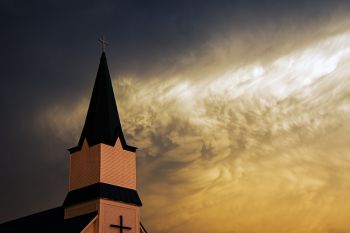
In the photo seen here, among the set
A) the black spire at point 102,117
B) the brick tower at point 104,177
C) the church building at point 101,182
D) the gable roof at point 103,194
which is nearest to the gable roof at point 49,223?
the church building at point 101,182

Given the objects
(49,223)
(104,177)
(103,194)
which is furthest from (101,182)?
(49,223)

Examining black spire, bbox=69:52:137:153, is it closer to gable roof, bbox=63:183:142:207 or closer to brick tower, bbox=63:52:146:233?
brick tower, bbox=63:52:146:233

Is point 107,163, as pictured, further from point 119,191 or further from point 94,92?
point 94,92

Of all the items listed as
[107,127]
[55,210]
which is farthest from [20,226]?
[107,127]

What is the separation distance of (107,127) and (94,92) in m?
4.41

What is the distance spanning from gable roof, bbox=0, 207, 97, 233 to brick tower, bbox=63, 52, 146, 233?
0.56 m

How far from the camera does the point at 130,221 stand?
1935 inches

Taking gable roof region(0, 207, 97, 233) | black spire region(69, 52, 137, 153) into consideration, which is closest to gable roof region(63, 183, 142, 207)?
gable roof region(0, 207, 97, 233)

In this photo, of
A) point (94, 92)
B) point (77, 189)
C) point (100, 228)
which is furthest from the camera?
point (94, 92)

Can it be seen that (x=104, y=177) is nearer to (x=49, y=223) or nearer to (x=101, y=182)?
(x=101, y=182)

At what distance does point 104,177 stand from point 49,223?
295 inches

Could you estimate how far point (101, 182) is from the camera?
47.9 metres

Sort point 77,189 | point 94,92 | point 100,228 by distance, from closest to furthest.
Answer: point 100,228 → point 77,189 → point 94,92

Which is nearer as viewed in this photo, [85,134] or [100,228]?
[100,228]
